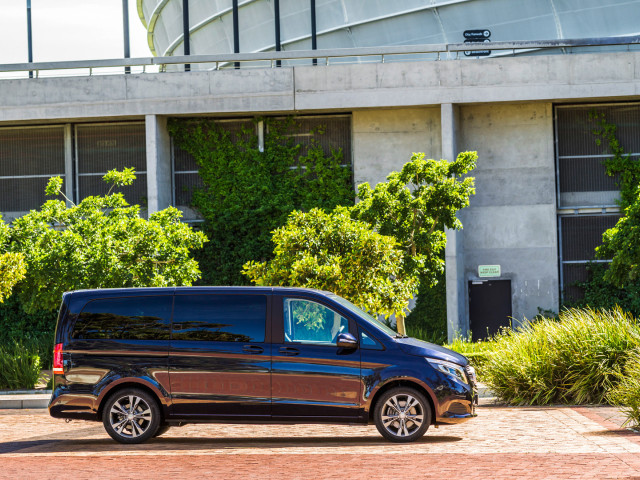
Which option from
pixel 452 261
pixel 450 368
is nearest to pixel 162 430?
pixel 450 368

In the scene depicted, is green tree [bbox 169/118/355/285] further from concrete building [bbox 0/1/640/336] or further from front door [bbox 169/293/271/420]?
front door [bbox 169/293/271/420]

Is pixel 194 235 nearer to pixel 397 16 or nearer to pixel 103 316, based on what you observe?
pixel 103 316

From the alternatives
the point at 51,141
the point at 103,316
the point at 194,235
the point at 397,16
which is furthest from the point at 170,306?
the point at 397,16

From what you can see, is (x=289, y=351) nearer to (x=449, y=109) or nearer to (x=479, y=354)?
(x=479, y=354)

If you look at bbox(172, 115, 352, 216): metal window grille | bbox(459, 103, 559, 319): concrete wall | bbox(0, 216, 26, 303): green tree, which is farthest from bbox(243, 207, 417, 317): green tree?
bbox(172, 115, 352, 216): metal window grille

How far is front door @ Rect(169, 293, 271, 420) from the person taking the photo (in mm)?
10633

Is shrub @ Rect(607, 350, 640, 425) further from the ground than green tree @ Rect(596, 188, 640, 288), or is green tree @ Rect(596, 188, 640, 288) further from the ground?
green tree @ Rect(596, 188, 640, 288)

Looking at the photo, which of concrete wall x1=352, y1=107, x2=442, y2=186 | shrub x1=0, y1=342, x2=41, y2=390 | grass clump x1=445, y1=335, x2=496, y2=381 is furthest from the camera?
concrete wall x1=352, y1=107, x2=442, y2=186

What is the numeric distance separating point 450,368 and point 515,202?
19765 millimetres

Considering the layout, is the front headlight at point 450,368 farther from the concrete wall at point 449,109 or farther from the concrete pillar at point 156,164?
the concrete pillar at point 156,164

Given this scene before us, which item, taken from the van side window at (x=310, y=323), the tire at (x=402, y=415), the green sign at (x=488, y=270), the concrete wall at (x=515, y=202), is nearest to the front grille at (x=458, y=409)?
the tire at (x=402, y=415)

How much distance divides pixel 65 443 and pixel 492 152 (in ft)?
70.2

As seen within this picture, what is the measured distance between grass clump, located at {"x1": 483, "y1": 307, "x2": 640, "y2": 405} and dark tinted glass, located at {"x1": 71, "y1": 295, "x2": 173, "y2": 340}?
6396 millimetres

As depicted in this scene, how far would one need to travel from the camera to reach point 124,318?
11.0 meters
